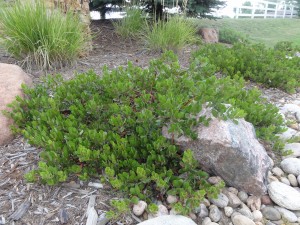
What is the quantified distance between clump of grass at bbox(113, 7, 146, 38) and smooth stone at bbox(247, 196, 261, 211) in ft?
15.0

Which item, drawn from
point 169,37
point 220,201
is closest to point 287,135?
point 220,201

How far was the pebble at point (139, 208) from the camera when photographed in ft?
6.15

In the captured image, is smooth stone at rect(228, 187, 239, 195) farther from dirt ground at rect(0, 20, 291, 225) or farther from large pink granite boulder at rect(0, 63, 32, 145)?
large pink granite boulder at rect(0, 63, 32, 145)

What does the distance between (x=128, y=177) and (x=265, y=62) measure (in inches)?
137

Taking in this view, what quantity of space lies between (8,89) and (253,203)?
258cm

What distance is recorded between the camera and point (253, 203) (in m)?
2.12

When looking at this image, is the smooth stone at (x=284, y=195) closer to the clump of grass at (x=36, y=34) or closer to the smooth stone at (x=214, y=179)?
the smooth stone at (x=214, y=179)

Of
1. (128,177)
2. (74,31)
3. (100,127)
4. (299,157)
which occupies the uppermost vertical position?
(74,31)

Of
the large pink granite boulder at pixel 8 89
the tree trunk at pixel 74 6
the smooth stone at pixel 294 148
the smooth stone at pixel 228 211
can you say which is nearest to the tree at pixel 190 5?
the tree trunk at pixel 74 6

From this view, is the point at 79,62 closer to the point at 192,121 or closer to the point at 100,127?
the point at 100,127

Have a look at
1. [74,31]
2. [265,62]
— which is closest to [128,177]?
[74,31]

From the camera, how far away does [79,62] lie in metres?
4.60

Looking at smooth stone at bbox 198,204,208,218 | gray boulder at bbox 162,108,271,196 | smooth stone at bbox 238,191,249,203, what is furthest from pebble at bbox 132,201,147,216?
smooth stone at bbox 238,191,249,203

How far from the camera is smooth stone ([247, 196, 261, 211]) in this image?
2105mm
